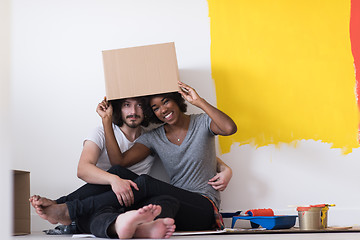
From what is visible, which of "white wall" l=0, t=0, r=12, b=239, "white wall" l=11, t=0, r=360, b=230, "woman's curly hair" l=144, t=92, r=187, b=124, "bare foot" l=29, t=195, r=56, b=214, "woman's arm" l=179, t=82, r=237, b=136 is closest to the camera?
"white wall" l=0, t=0, r=12, b=239

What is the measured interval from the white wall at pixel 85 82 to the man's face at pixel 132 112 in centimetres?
28

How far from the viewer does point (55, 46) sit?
2113 millimetres

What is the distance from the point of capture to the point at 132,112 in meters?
1.81

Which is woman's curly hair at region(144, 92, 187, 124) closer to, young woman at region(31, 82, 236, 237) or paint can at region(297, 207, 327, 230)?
young woman at region(31, 82, 236, 237)

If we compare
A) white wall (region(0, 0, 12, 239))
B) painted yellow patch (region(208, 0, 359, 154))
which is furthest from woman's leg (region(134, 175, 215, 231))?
white wall (region(0, 0, 12, 239))

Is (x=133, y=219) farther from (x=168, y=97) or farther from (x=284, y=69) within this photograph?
(x=284, y=69)

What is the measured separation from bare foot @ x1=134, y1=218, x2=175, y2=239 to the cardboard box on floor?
590 millimetres

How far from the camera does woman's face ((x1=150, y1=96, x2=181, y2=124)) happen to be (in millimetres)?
1765

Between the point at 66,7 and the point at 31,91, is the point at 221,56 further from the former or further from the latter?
the point at 31,91

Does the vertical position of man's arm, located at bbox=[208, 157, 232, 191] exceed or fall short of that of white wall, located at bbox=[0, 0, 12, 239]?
it falls short

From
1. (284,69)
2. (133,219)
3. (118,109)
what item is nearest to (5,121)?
(133,219)

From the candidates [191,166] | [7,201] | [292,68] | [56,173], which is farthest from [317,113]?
[7,201]

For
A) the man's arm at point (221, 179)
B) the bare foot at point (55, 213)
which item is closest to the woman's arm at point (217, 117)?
the man's arm at point (221, 179)

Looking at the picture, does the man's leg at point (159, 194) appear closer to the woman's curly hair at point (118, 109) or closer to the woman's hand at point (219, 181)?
the woman's hand at point (219, 181)
